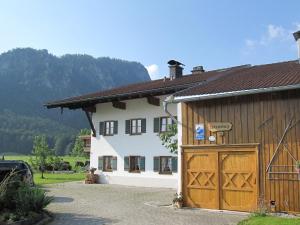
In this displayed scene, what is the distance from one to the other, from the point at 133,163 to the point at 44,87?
11950 centimetres

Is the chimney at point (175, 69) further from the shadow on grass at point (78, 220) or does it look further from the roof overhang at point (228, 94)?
the shadow on grass at point (78, 220)

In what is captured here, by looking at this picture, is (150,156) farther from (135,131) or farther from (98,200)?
(98,200)

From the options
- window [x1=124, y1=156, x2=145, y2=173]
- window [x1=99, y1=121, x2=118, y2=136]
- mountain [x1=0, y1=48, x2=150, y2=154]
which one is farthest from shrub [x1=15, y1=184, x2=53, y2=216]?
mountain [x1=0, y1=48, x2=150, y2=154]

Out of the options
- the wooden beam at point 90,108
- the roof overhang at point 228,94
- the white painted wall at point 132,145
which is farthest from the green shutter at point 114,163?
the roof overhang at point 228,94

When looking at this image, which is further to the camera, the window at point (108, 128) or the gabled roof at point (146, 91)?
the window at point (108, 128)

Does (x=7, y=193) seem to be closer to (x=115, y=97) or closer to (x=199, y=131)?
(x=199, y=131)

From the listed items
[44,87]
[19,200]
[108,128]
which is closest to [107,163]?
[108,128]

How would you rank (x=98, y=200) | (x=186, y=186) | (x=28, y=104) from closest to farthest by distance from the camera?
(x=186, y=186), (x=98, y=200), (x=28, y=104)

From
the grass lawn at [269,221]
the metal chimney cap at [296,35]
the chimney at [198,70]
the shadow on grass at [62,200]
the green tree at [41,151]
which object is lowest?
the shadow on grass at [62,200]

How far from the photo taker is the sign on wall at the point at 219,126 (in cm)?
1364

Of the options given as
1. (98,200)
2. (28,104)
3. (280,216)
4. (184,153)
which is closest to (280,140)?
(280,216)

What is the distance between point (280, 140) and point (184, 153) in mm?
3347

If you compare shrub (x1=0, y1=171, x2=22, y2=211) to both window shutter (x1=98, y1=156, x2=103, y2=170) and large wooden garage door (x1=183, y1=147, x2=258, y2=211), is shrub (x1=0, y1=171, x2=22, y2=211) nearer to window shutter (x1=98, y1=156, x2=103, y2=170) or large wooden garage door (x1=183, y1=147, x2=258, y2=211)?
large wooden garage door (x1=183, y1=147, x2=258, y2=211)

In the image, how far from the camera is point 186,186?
47.9ft
